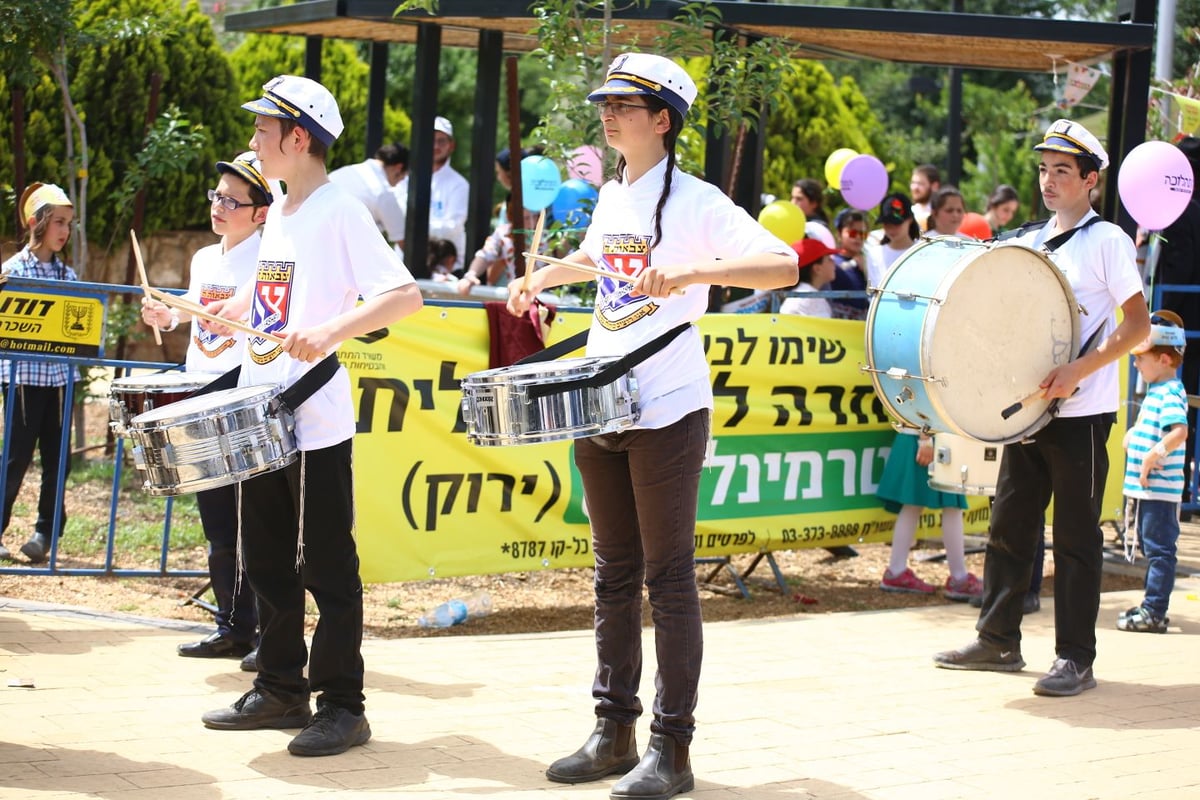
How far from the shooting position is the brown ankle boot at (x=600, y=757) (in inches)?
187

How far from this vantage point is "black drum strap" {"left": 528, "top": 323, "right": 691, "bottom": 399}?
14.7 ft

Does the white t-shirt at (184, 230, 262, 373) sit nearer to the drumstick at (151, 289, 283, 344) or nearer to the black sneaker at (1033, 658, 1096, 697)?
the drumstick at (151, 289, 283, 344)

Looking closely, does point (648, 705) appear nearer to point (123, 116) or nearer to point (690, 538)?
point (690, 538)

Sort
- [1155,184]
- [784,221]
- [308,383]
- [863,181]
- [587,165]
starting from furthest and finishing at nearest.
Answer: [863,181]
[784,221]
[587,165]
[1155,184]
[308,383]

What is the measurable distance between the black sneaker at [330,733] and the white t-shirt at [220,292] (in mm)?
1651

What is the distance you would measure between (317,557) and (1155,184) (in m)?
5.74

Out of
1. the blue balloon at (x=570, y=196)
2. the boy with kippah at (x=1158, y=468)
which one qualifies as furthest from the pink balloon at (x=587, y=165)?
the boy with kippah at (x=1158, y=468)

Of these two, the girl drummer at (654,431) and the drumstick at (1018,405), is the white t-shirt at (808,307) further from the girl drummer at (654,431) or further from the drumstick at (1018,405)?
the girl drummer at (654,431)

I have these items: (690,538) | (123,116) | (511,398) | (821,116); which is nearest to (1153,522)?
(690,538)

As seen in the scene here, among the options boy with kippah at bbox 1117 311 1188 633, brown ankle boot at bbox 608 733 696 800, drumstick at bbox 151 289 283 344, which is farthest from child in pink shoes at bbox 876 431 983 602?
drumstick at bbox 151 289 283 344

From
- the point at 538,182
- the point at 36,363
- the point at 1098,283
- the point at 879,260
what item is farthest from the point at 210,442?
the point at 538,182

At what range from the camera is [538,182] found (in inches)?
447

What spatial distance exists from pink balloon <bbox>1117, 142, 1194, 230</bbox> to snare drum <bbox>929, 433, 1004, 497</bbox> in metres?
1.92

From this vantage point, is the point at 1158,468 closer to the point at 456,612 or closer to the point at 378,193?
the point at 456,612
